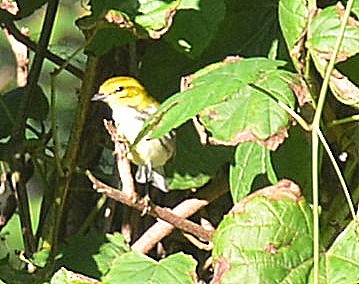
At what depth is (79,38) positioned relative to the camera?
2.70 metres

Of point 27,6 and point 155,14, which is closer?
point 155,14

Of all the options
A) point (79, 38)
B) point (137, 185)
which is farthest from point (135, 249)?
point (79, 38)

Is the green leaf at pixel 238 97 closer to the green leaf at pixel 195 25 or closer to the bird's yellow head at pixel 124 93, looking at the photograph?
the green leaf at pixel 195 25

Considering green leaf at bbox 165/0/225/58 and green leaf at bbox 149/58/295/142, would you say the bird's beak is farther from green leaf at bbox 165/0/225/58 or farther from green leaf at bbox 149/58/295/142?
green leaf at bbox 149/58/295/142

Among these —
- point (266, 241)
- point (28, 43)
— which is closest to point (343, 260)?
point (266, 241)

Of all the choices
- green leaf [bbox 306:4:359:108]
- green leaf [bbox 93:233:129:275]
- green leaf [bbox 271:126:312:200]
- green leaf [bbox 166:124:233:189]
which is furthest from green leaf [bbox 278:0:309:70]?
green leaf [bbox 93:233:129:275]

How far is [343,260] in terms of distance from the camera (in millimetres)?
1391

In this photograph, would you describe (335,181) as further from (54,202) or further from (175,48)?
(54,202)

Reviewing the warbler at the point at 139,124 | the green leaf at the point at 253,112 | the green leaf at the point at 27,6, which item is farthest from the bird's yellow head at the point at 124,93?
the green leaf at the point at 253,112

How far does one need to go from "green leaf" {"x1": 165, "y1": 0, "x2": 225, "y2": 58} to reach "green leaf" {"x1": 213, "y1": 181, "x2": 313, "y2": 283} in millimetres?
281

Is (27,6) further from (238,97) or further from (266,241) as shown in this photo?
(266,241)

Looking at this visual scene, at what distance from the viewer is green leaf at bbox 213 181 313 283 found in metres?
1.33

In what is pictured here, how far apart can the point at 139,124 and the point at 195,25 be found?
407 millimetres

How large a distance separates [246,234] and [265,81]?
18cm
